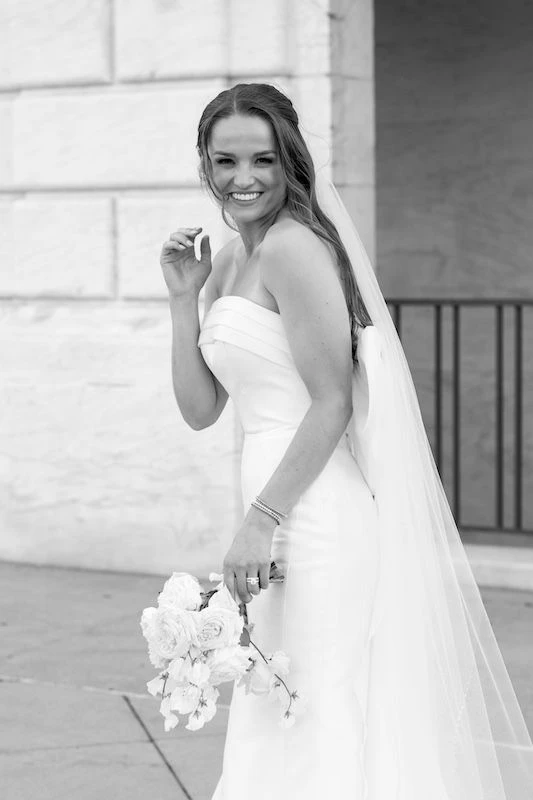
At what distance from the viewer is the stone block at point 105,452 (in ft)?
23.1

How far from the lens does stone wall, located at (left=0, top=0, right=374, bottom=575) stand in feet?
22.5

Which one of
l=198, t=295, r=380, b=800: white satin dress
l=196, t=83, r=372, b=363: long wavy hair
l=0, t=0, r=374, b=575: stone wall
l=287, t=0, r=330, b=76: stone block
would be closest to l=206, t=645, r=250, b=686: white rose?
l=198, t=295, r=380, b=800: white satin dress

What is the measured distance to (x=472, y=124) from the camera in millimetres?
9156

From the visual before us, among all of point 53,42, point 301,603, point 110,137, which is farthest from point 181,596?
point 53,42

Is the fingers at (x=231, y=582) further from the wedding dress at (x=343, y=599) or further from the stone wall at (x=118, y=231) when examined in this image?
the stone wall at (x=118, y=231)

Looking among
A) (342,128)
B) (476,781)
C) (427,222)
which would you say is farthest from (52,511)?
(476,781)

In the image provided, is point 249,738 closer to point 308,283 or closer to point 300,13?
point 308,283

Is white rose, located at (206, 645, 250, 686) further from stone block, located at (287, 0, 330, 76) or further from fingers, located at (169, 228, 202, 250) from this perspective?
stone block, located at (287, 0, 330, 76)

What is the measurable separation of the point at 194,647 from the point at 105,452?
14.2 ft

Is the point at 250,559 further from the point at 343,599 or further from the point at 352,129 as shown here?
the point at 352,129

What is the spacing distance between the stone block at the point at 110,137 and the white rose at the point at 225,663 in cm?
424

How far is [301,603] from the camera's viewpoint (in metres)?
3.25

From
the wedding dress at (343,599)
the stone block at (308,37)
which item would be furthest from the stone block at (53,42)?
the wedding dress at (343,599)

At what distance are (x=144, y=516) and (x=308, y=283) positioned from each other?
13.8 feet
